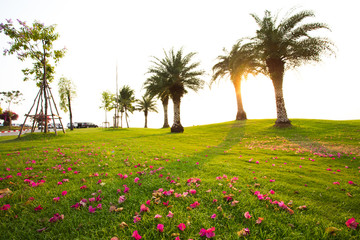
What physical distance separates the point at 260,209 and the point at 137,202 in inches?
95.2

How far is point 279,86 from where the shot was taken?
2016cm

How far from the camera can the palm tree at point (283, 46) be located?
17703 mm

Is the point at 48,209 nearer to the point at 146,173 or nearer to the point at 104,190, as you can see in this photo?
the point at 104,190

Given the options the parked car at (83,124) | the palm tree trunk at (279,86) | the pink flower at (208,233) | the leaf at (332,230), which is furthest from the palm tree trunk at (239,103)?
the parked car at (83,124)

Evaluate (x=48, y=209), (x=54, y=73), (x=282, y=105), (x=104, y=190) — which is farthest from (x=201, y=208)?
(x=54, y=73)

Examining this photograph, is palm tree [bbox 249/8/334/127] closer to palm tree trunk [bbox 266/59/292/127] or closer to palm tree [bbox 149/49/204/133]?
palm tree trunk [bbox 266/59/292/127]

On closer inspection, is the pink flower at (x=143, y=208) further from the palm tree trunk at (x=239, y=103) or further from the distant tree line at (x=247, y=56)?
the palm tree trunk at (x=239, y=103)

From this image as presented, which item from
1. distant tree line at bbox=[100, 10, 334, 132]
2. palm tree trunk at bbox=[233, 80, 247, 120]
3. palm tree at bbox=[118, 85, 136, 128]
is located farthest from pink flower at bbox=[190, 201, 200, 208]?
palm tree at bbox=[118, 85, 136, 128]

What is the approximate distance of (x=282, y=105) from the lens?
19969 millimetres

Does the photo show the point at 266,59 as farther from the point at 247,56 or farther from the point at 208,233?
the point at 208,233

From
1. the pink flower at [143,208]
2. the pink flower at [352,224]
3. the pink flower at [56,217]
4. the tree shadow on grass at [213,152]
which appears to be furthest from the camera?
the tree shadow on grass at [213,152]

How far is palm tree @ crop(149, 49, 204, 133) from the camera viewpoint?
24203 millimetres

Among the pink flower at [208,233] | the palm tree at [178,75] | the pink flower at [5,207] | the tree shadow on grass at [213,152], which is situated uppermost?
the palm tree at [178,75]

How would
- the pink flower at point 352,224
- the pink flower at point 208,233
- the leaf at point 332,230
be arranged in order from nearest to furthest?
the pink flower at point 208,233
the leaf at point 332,230
the pink flower at point 352,224
